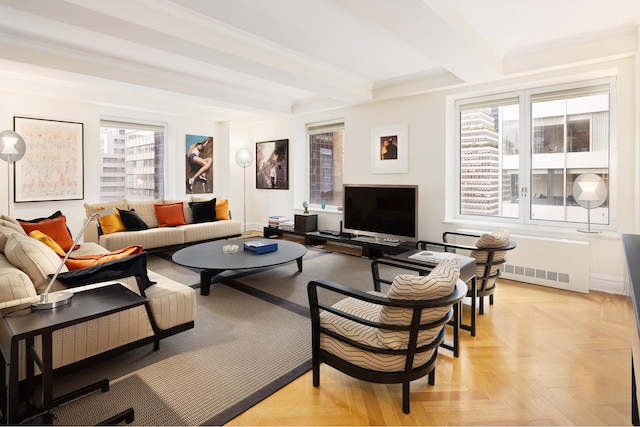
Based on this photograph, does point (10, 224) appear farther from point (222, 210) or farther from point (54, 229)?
point (222, 210)

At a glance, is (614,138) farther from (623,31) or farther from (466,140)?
(466,140)

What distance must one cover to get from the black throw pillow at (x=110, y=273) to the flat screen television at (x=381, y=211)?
3548 mm

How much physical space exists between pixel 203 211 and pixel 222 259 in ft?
8.92

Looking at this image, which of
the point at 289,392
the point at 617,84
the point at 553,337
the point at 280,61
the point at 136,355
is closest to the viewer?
the point at 289,392

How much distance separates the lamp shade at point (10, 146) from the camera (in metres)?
4.50

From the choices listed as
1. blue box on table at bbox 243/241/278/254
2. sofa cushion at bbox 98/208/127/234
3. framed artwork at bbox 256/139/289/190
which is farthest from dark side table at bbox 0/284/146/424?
framed artwork at bbox 256/139/289/190

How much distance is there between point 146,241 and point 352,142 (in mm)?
3700

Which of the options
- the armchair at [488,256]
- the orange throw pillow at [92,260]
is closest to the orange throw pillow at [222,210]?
the orange throw pillow at [92,260]

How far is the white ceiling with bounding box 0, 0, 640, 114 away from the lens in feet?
9.47

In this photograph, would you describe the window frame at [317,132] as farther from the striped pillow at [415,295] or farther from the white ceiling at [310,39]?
the striped pillow at [415,295]

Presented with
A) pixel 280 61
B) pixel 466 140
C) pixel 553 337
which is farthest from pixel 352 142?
pixel 553 337

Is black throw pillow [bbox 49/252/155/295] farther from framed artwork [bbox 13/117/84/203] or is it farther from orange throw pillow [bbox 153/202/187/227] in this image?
framed artwork [bbox 13/117/84/203]

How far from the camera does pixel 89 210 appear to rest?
5.23 metres

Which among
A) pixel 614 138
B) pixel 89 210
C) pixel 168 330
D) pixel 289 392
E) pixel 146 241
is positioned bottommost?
pixel 289 392
